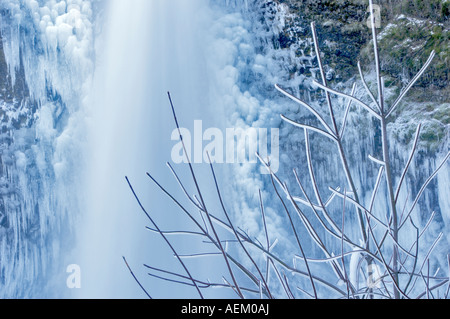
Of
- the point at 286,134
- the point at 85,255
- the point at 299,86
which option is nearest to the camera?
the point at 85,255

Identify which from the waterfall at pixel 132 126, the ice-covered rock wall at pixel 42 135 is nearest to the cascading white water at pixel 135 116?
the waterfall at pixel 132 126

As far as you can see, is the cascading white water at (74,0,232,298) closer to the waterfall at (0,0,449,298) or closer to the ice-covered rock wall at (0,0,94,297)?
the waterfall at (0,0,449,298)

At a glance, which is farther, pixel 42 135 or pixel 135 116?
pixel 42 135

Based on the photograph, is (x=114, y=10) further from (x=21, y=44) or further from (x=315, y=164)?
(x=315, y=164)

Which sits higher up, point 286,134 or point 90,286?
point 286,134

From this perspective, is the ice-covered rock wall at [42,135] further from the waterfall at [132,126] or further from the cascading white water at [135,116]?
the cascading white water at [135,116]

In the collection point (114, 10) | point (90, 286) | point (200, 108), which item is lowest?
point (90, 286)

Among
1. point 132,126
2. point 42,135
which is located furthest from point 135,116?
point 42,135

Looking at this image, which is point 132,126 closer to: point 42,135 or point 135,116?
point 135,116

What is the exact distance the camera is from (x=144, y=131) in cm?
249

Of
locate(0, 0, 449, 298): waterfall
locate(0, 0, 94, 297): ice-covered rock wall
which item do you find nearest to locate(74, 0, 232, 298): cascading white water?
locate(0, 0, 449, 298): waterfall
